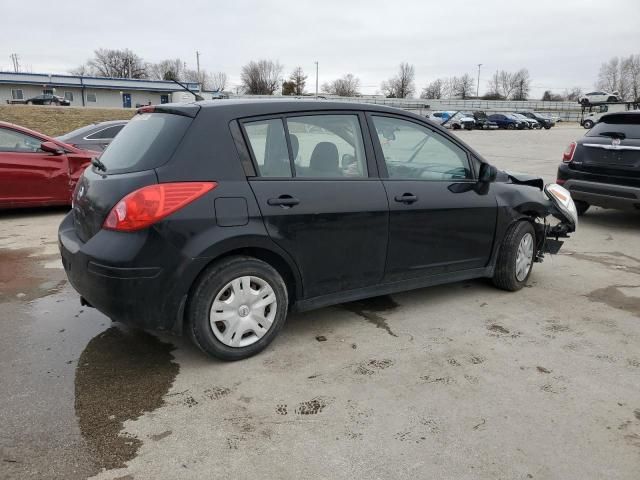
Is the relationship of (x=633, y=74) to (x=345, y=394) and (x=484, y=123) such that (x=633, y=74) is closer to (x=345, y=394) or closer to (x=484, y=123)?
(x=484, y=123)

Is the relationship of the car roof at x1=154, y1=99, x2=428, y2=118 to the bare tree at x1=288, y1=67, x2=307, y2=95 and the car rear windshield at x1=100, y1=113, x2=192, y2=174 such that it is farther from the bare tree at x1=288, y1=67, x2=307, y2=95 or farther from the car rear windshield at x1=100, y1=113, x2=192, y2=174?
the bare tree at x1=288, y1=67, x2=307, y2=95

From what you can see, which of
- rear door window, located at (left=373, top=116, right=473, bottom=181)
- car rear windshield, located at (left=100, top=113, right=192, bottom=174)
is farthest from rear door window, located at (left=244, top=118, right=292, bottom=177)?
rear door window, located at (left=373, top=116, right=473, bottom=181)

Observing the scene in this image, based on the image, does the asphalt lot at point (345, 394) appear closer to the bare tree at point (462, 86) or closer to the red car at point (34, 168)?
the red car at point (34, 168)

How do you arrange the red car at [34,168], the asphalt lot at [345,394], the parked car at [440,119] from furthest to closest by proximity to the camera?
the red car at [34,168], the parked car at [440,119], the asphalt lot at [345,394]

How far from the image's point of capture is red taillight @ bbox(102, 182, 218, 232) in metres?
3.04

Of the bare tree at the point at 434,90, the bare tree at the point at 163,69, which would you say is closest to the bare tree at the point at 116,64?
the bare tree at the point at 163,69

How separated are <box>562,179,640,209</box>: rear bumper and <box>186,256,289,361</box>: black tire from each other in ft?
18.7

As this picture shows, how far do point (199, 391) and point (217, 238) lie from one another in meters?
0.89

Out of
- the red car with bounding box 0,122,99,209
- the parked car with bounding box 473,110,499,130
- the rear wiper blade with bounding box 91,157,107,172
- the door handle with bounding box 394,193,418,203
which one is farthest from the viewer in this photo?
the parked car with bounding box 473,110,499,130

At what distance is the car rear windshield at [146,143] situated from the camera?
3243mm

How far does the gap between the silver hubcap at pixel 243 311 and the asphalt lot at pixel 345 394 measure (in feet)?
0.63

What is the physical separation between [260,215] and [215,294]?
0.55m

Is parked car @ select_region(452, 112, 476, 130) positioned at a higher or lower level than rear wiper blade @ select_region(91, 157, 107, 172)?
higher

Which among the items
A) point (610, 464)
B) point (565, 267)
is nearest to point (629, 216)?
point (565, 267)
